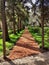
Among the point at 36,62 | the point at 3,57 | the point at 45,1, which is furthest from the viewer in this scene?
the point at 45,1

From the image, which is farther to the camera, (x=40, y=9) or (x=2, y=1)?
(x=40, y=9)

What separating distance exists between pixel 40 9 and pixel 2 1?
139 inches

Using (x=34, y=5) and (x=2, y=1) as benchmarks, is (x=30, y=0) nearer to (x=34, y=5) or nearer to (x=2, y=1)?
(x=34, y=5)

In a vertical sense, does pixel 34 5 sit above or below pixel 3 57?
above

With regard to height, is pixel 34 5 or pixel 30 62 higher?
pixel 34 5

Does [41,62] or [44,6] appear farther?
[44,6]

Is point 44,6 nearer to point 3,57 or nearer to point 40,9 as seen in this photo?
point 40,9

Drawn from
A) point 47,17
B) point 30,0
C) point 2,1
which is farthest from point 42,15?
point 2,1

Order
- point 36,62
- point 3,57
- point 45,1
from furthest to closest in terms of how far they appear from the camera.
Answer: point 45,1 → point 3,57 → point 36,62

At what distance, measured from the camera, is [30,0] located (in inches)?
574

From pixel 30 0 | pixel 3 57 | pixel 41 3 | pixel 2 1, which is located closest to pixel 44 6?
pixel 41 3

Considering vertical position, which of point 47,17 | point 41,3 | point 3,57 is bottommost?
point 3,57

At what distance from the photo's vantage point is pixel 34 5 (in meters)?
14.5

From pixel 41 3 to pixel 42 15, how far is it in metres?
0.87
